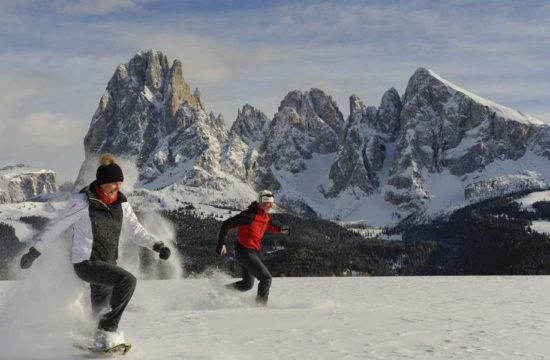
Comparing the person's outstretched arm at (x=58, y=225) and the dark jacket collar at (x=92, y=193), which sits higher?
the dark jacket collar at (x=92, y=193)

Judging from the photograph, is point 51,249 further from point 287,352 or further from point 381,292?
point 381,292

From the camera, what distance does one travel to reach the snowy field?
855cm

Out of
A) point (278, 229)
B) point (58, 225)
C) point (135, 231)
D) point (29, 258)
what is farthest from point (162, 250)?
point (278, 229)

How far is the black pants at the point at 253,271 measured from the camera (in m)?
14.3

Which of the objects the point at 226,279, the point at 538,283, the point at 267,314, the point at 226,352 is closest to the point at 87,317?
the point at 226,352

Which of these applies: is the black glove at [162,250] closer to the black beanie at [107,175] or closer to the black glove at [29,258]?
the black beanie at [107,175]

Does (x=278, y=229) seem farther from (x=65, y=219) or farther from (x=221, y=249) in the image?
A: (x=65, y=219)

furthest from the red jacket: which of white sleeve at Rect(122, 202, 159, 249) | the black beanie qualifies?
the black beanie

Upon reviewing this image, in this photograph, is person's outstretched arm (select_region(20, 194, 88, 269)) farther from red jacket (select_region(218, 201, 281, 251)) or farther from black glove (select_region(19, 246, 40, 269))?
red jacket (select_region(218, 201, 281, 251))

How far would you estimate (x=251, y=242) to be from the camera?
14570 millimetres

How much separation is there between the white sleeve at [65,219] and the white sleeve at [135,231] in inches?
28.9

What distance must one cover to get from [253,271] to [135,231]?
19.5ft

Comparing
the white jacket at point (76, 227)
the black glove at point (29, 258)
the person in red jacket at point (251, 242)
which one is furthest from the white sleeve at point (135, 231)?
the person in red jacket at point (251, 242)

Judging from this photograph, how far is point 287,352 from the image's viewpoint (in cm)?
857
